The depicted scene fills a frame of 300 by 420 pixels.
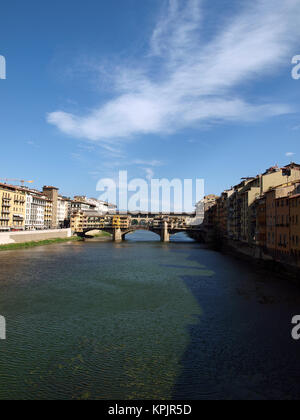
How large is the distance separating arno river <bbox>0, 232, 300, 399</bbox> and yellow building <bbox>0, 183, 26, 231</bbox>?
5017 centimetres

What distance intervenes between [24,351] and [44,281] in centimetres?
1837

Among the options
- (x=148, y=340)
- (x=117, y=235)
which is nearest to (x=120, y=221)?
(x=117, y=235)

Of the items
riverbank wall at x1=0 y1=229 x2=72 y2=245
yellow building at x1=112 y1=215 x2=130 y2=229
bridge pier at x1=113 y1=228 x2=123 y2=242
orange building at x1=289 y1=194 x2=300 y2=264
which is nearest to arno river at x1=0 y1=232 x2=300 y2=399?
orange building at x1=289 y1=194 x2=300 y2=264

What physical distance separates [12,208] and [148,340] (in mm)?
75381

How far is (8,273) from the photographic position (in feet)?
122

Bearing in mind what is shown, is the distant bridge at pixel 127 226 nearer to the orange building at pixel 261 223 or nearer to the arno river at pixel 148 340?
the orange building at pixel 261 223

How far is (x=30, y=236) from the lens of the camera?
7350 centimetres

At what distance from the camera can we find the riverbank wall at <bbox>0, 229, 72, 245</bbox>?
207ft

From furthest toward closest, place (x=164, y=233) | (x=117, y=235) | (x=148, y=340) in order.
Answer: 1. (x=117, y=235)
2. (x=164, y=233)
3. (x=148, y=340)

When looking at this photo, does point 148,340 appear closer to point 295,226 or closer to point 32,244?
point 295,226

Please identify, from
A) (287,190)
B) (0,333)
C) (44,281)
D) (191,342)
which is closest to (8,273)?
(44,281)

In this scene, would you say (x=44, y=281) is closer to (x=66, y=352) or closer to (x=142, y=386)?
(x=66, y=352)

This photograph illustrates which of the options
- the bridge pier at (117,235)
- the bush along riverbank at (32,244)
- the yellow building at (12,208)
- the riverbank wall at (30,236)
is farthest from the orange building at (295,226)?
the bridge pier at (117,235)

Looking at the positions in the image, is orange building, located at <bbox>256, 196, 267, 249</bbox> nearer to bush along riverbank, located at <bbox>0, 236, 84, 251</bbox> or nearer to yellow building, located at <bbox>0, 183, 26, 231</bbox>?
bush along riverbank, located at <bbox>0, 236, 84, 251</bbox>
